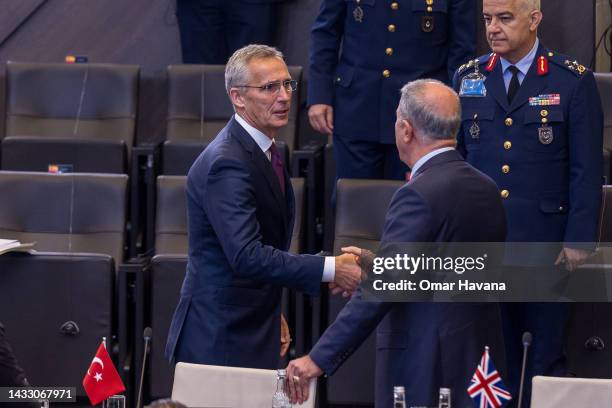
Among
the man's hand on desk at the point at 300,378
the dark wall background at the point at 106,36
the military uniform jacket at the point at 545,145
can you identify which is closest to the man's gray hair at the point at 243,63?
the man's hand on desk at the point at 300,378

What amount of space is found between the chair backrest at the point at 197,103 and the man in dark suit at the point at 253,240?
239cm

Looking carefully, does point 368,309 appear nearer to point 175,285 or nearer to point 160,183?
point 175,285

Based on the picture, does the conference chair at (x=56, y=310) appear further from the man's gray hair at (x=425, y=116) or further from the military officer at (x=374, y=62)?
the man's gray hair at (x=425, y=116)

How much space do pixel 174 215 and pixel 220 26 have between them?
1365 mm

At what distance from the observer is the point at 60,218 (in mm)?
4836

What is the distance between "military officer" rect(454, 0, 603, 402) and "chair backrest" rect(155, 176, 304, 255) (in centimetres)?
110

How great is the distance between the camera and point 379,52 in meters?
4.70

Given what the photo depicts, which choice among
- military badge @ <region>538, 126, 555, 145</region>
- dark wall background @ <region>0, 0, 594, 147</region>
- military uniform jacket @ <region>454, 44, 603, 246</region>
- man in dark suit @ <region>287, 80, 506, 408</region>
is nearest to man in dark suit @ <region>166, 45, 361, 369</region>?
man in dark suit @ <region>287, 80, 506, 408</region>

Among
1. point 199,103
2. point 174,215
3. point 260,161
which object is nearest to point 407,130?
point 260,161

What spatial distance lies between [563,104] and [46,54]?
3433mm

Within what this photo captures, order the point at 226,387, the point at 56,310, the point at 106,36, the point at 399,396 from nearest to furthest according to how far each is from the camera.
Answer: the point at 399,396, the point at 226,387, the point at 56,310, the point at 106,36

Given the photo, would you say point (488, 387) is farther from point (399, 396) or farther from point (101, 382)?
point (101, 382)

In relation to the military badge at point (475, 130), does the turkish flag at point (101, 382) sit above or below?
below

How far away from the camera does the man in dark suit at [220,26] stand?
5746 millimetres
